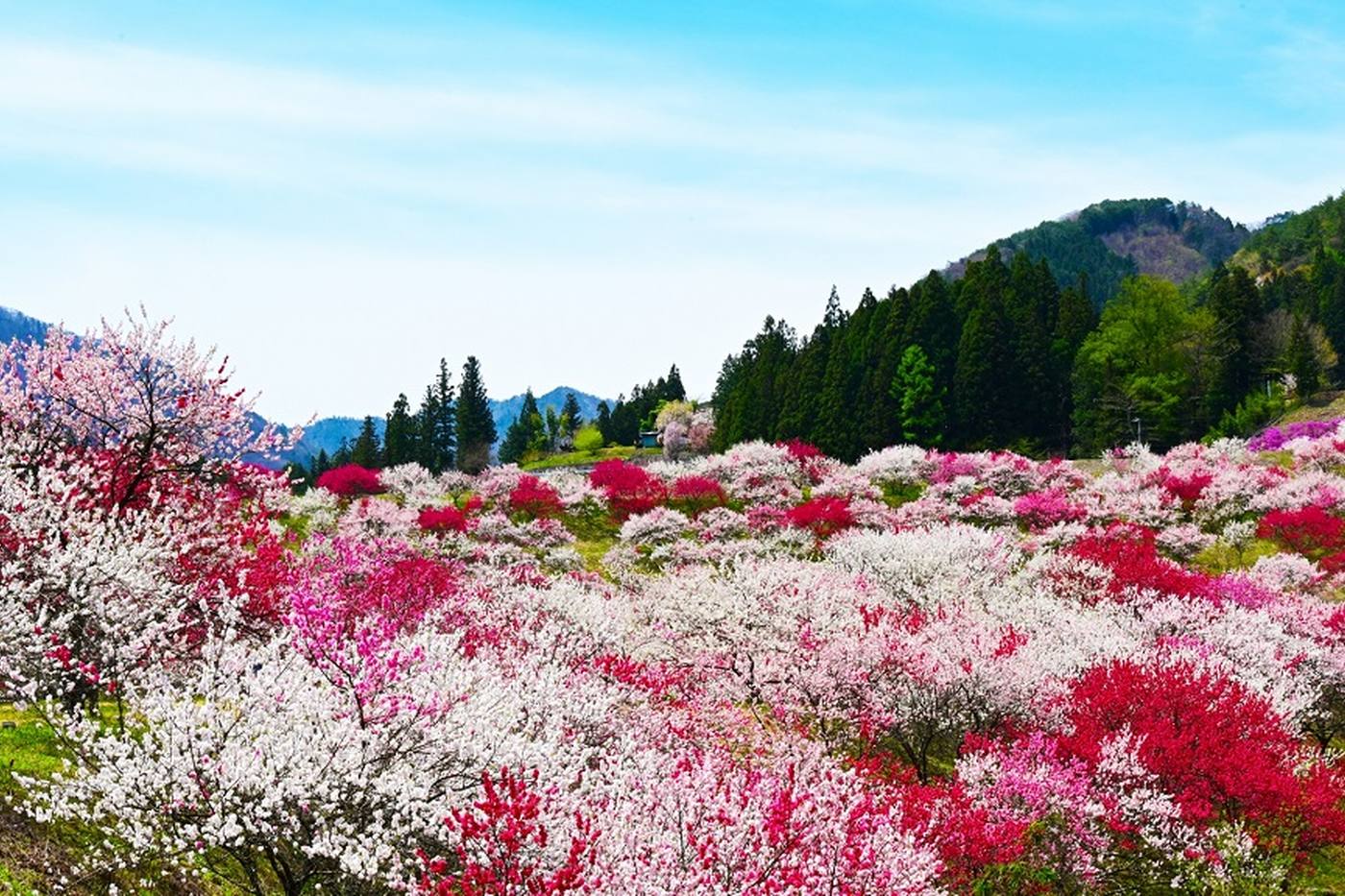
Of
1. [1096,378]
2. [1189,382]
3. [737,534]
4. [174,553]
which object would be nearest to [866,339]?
[1096,378]

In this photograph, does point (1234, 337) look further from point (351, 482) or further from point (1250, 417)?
point (351, 482)

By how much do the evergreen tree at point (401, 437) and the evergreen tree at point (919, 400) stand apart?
3828 cm

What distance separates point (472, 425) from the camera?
72812 mm

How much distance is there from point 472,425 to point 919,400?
3761 centimetres

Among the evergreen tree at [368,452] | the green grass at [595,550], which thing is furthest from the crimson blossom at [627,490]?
the evergreen tree at [368,452]

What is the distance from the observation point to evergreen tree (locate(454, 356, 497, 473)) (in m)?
71.4

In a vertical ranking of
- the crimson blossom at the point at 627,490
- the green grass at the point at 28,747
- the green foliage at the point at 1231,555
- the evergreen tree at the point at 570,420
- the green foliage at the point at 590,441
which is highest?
the evergreen tree at the point at 570,420

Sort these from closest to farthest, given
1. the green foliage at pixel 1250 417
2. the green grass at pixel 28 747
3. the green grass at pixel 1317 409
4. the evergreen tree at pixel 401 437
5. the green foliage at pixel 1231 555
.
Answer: the green grass at pixel 28 747 → the green foliage at pixel 1231 555 → the green grass at pixel 1317 409 → the green foliage at pixel 1250 417 → the evergreen tree at pixel 401 437

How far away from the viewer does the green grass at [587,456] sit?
3285 inches

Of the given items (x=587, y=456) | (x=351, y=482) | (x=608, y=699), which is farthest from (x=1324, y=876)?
(x=587, y=456)

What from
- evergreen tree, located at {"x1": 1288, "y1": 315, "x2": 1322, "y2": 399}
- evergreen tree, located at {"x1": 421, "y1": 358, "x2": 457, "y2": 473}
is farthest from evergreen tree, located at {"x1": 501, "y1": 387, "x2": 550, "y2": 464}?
evergreen tree, located at {"x1": 1288, "y1": 315, "x2": 1322, "y2": 399}

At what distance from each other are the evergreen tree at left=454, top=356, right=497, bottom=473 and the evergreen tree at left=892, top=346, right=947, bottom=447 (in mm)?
33942

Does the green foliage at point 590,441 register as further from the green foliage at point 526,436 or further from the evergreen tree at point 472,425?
the evergreen tree at point 472,425

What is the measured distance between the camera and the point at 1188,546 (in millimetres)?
24469
